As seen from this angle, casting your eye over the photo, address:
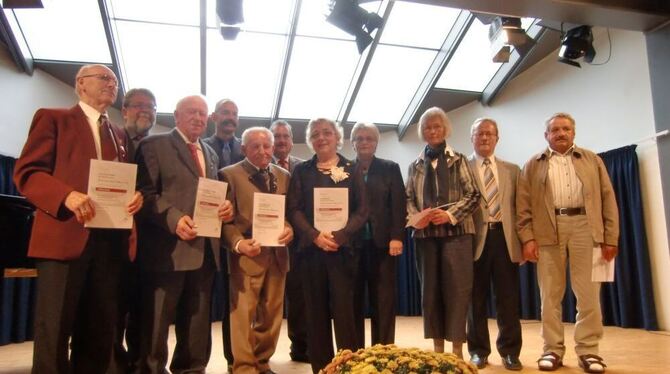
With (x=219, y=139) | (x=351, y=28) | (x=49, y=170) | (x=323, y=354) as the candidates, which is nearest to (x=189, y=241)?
(x=49, y=170)

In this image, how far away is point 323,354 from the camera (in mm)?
2578

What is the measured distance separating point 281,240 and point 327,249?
10.5 inches

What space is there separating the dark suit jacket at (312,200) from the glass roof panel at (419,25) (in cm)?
369

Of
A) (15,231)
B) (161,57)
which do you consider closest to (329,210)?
(15,231)

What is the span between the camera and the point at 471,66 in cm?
684

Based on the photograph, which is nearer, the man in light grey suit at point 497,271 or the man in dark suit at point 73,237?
the man in dark suit at point 73,237

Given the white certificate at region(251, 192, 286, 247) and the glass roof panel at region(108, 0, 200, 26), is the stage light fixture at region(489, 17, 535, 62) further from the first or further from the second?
the glass roof panel at region(108, 0, 200, 26)

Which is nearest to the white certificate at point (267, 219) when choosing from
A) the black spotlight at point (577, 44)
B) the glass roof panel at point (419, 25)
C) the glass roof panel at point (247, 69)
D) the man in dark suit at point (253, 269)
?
the man in dark suit at point (253, 269)

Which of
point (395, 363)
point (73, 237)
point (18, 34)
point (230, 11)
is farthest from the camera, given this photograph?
point (18, 34)

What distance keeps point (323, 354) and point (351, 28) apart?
113 inches

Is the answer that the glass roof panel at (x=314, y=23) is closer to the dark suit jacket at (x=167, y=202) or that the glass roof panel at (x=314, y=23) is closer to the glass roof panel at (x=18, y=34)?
the glass roof panel at (x=18, y=34)

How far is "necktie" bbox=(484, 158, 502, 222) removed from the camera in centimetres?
312

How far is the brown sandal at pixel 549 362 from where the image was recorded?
2.85 metres

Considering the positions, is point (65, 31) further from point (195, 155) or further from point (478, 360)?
point (478, 360)
